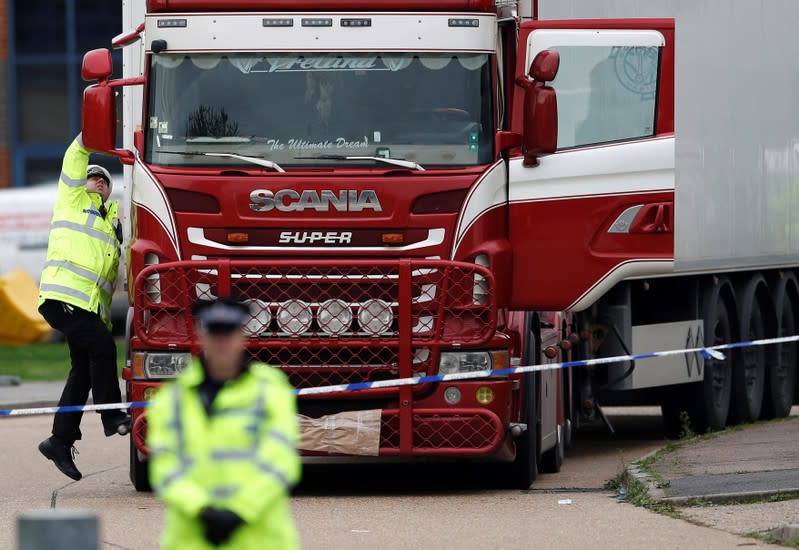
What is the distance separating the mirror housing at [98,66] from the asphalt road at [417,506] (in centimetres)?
248

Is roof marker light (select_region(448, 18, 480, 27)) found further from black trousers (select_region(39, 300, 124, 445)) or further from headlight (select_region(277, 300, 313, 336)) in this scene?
black trousers (select_region(39, 300, 124, 445))

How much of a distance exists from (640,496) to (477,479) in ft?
6.43

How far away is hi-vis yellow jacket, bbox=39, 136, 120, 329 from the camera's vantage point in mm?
12070

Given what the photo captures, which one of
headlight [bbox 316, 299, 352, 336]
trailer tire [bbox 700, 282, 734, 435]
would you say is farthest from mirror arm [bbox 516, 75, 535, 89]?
trailer tire [bbox 700, 282, 734, 435]

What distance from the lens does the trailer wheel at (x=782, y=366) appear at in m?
17.2

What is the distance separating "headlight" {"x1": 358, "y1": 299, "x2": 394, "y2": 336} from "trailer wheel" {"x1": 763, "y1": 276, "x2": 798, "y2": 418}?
6671mm

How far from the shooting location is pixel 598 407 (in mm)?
14383

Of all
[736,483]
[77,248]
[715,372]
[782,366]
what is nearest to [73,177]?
[77,248]

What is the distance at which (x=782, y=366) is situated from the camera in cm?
1755

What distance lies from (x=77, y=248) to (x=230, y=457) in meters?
6.91

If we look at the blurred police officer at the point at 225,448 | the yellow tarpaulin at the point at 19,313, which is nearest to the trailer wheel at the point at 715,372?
the blurred police officer at the point at 225,448

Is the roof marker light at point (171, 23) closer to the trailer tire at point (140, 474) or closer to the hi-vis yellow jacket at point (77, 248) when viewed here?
the hi-vis yellow jacket at point (77, 248)

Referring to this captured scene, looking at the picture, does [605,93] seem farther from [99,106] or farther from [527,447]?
[99,106]

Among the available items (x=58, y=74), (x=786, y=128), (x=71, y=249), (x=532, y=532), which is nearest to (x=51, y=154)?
(x=58, y=74)
